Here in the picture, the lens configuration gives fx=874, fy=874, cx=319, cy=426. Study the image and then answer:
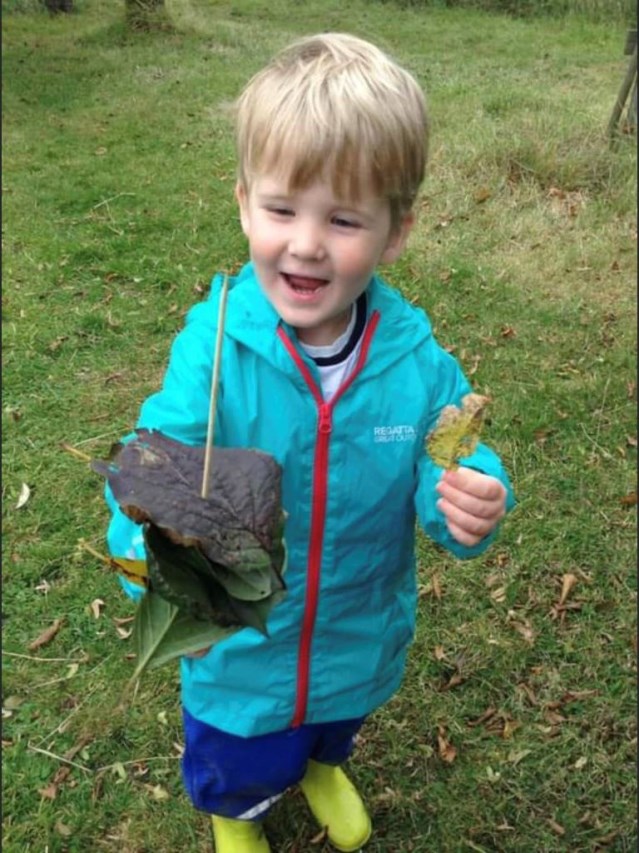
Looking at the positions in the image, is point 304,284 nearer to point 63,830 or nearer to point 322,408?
point 322,408

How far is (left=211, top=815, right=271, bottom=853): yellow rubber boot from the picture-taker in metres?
2.07

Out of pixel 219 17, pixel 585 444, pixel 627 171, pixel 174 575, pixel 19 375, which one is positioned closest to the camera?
pixel 174 575

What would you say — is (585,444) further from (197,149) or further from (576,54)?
(576,54)

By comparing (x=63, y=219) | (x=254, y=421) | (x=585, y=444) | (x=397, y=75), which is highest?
(x=397, y=75)

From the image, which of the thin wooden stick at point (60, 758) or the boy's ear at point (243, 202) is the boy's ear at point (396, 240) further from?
the thin wooden stick at point (60, 758)

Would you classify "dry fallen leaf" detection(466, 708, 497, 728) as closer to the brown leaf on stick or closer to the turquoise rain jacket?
the turquoise rain jacket

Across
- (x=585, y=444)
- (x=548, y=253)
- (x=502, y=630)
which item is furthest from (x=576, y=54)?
(x=502, y=630)

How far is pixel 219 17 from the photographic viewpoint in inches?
451

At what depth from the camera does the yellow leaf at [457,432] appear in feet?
4.13

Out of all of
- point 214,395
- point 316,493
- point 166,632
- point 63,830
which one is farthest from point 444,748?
point 214,395

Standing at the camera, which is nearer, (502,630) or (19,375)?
(502,630)

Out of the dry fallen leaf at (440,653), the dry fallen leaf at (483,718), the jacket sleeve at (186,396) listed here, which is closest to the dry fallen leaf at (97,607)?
the dry fallen leaf at (440,653)

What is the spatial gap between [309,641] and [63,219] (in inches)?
191

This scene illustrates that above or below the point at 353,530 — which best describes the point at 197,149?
below
